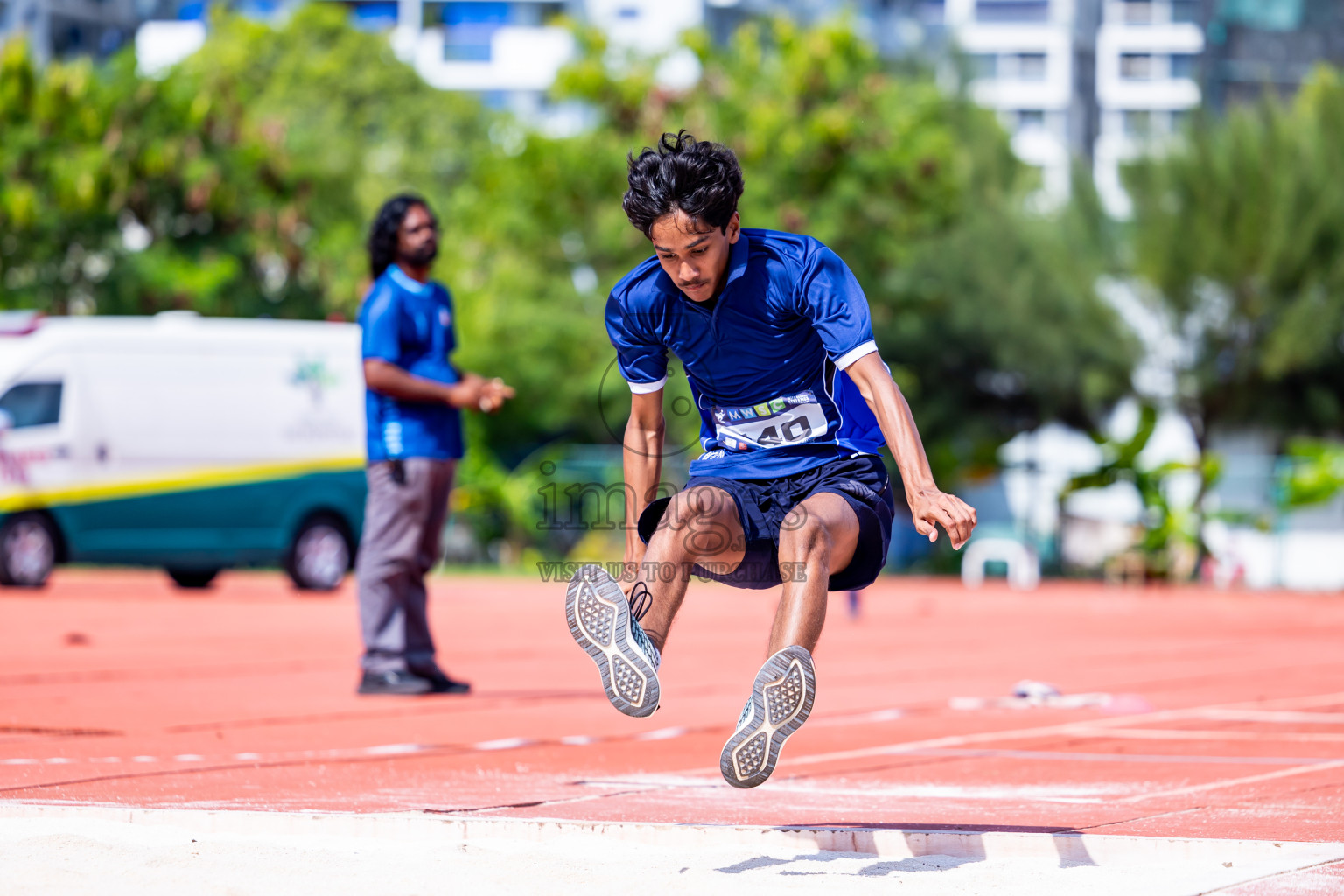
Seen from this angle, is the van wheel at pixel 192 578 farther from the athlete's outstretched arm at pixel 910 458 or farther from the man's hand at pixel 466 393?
the athlete's outstretched arm at pixel 910 458

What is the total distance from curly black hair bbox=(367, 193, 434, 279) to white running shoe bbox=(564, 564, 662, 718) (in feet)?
14.0

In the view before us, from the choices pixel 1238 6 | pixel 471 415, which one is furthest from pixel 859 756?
pixel 1238 6

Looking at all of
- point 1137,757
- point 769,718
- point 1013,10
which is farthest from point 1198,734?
point 1013,10

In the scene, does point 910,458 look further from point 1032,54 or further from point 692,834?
point 1032,54

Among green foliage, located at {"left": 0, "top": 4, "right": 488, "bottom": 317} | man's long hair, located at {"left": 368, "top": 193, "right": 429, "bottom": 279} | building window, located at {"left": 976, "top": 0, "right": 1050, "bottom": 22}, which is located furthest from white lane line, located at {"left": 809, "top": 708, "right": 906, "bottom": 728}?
building window, located at {"left": 976, "top": 0, "right": 1050, "bottom": 22}

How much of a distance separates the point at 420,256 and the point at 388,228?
0.20 metres

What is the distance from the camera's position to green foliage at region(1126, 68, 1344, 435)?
100ft

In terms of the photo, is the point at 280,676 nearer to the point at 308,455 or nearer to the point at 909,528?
the point at 308,455

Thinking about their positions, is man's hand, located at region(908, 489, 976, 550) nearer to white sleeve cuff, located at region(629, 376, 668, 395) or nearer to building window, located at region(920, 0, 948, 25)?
white sleeve cuff, located at region(629, 376, 668, 395)

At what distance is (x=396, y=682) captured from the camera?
8.33 metres

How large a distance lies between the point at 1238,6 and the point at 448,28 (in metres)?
46.0

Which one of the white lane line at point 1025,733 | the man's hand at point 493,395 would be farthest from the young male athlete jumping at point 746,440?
the man's hand at point 493,395

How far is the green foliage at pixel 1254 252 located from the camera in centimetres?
3062

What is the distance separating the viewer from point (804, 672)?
4.16 m
